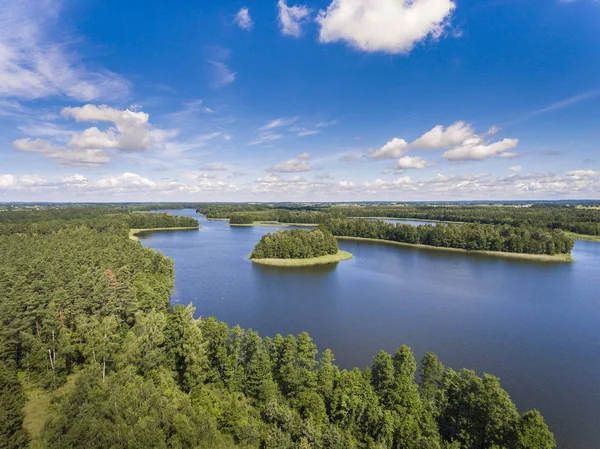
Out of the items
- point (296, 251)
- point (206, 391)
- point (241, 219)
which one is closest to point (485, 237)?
point (296, 251)

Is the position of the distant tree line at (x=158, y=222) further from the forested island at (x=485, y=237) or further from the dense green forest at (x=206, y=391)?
the dense green forest at (x=206, y=391)

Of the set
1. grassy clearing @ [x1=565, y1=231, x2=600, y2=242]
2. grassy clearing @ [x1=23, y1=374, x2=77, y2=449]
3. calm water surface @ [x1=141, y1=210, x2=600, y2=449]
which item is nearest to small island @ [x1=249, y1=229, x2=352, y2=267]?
calm water surface @ [x1=141, y1=210, x2=600, y2=449]

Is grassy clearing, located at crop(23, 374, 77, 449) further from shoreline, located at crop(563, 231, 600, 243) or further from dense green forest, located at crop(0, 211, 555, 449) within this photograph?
shoreline, located at crop(563, 231, 600, 243)

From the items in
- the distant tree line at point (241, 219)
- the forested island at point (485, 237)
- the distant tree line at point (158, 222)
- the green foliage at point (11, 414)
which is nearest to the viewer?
the green foliage at point (11, 414)

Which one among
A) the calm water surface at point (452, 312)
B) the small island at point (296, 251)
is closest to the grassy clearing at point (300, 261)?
the small island at point (296, 251)

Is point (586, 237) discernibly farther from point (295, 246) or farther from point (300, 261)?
point (295, 246)
